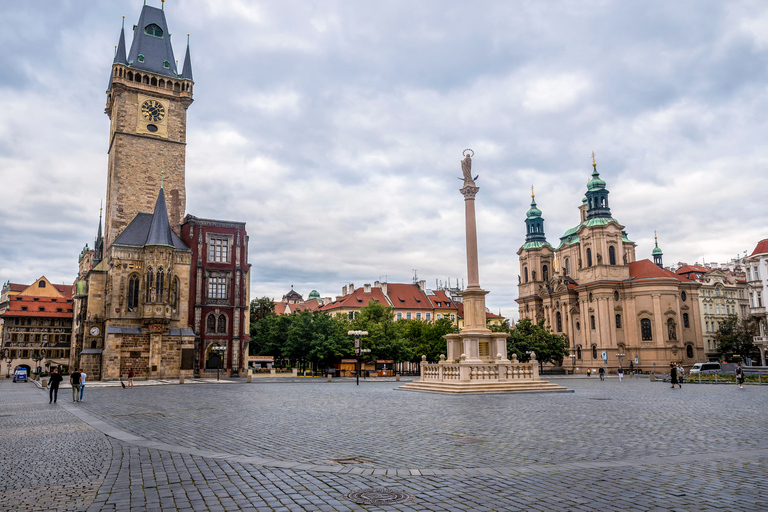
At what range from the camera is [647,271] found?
80375 mm

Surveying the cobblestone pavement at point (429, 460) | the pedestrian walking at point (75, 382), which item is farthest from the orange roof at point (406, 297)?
the cobblestone pavement at point (429, 460)

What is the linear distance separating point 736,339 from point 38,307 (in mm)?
106236

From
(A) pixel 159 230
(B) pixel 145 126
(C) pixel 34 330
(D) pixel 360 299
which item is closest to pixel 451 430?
(A) pixel 159 230

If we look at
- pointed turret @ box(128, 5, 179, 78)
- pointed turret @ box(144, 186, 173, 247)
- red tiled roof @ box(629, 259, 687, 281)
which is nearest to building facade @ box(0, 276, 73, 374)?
pointed turret @ box(144, 186, 173, 247)

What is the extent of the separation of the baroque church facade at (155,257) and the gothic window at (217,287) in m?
0.10


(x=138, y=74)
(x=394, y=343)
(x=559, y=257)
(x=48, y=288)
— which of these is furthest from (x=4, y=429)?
(x=48, y=288)

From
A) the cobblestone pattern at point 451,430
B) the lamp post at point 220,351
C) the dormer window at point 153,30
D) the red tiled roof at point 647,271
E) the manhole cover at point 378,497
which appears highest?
the dormer window at point 153,30

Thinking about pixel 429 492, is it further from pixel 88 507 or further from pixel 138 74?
pixel 138 74

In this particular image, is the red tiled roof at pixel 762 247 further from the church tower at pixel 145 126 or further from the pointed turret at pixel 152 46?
the pointed turret at pixel 152 46

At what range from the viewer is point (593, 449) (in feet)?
35.2

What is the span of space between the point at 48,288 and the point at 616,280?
99813 mm

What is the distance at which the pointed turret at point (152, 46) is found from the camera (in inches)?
2420

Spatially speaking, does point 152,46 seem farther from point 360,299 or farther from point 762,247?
point 762,247

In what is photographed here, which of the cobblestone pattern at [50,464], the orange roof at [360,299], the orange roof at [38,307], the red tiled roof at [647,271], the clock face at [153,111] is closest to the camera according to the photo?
the cobblestone pattern at [50,464]
